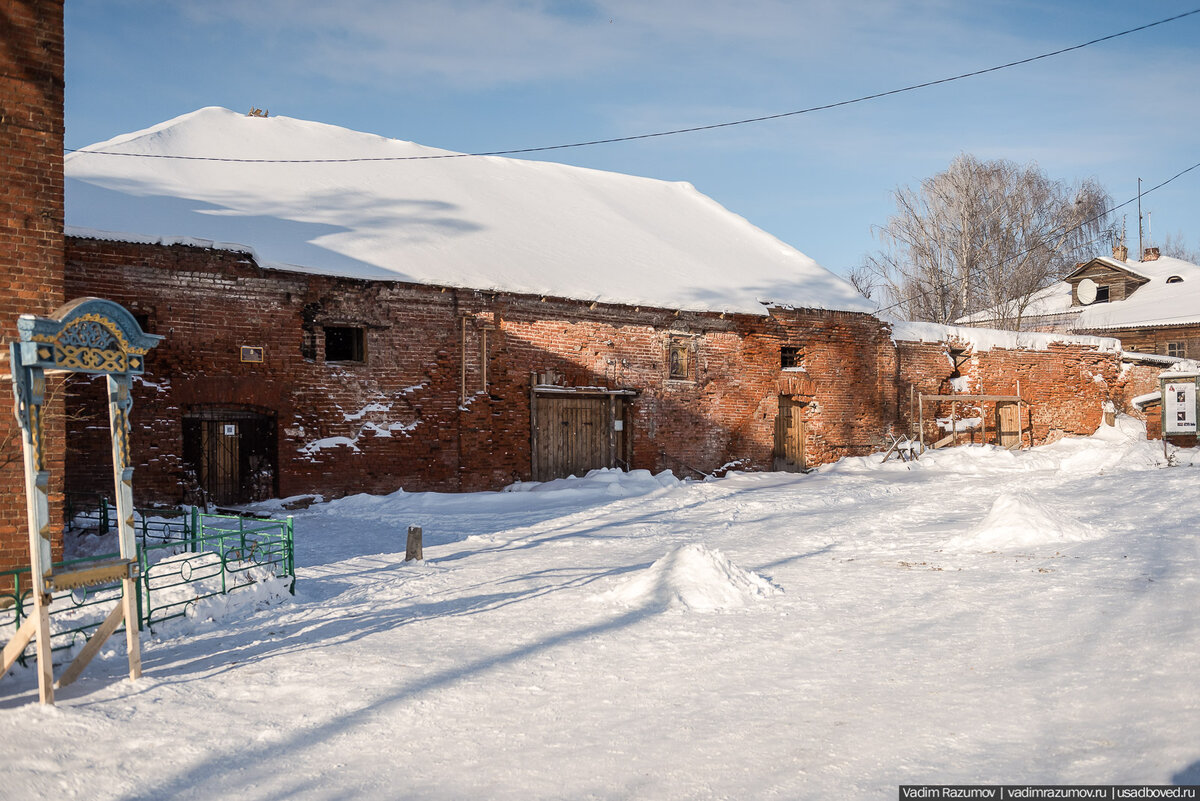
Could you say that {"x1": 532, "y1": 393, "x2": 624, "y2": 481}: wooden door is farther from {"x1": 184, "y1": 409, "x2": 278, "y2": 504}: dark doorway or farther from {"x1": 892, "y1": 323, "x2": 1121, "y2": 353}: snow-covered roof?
{"x1": 892, "y1": 323, "x2": 1121, "y2": 353}: snow-covered roof

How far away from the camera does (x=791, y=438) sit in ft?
78.2

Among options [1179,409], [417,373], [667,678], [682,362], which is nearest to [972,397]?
[1179,409]

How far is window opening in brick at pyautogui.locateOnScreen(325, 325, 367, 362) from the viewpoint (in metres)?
17.2

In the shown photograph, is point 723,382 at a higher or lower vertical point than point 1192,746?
higher

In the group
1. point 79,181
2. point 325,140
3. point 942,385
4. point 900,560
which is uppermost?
point 325,140

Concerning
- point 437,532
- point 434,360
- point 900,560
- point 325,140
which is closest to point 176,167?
point 325,140

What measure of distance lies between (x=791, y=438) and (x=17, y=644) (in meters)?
20.3

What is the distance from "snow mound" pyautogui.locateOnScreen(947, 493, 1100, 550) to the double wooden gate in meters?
10.2

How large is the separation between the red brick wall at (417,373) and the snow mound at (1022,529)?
403 inches

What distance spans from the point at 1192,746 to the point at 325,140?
74.5ft

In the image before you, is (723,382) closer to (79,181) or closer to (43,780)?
(79,181)

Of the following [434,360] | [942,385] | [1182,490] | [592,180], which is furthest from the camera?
[592,180]

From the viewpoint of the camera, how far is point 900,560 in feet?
33.3

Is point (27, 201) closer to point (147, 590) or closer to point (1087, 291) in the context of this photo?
point (147, 590)
